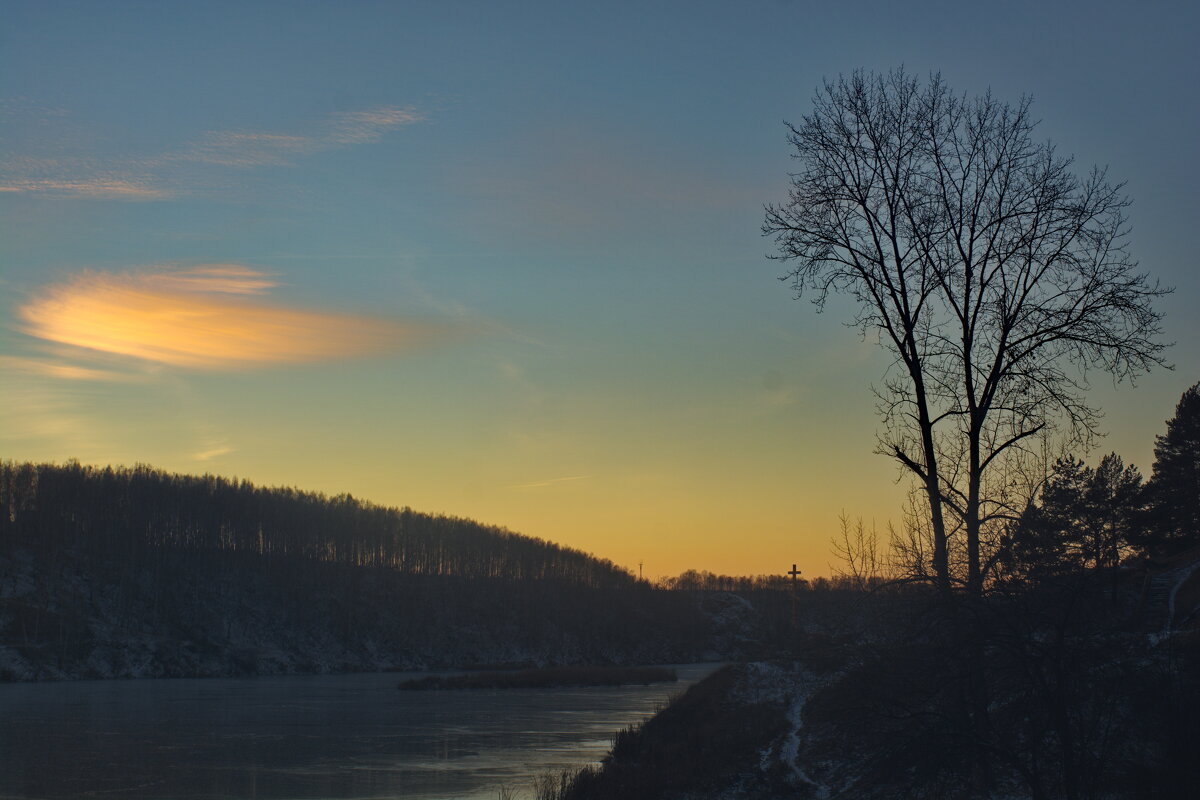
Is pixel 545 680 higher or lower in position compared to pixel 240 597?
lower

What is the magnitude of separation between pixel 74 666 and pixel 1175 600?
333ft

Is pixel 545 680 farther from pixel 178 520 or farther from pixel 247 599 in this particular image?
pixel 178 520

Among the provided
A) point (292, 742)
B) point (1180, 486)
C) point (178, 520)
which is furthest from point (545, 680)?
point (178, 520)

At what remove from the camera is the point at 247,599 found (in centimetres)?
14262

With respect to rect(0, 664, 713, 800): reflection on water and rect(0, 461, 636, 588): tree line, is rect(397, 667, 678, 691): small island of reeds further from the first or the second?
rect(0, 461, 636, 588): tree line

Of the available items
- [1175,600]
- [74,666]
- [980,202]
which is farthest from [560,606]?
[980,202]

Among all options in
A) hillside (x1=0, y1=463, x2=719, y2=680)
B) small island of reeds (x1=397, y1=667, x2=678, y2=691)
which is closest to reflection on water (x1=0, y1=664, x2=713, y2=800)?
small island of reeds (x1=397, y1=667, x2=678, y2=691)

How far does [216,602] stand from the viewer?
136 meters

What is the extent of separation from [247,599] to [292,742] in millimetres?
110233

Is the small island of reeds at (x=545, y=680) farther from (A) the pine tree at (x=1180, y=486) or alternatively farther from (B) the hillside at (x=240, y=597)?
(A) the pine tree at (x=1180, y=486)

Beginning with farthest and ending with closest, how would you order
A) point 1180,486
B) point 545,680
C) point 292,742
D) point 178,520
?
point 178,520 → point 545,680 → point 1180,486 → point 292,742

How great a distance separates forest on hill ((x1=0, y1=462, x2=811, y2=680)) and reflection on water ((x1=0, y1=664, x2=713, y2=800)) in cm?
3980

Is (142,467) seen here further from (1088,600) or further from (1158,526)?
(1088,600)

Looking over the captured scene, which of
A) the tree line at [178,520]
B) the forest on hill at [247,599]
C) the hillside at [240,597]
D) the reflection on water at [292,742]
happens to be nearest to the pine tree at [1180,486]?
the reflection on water at [292,742]
